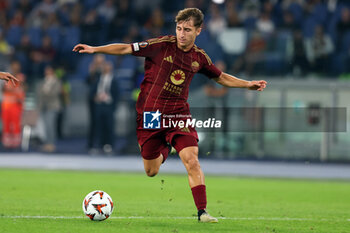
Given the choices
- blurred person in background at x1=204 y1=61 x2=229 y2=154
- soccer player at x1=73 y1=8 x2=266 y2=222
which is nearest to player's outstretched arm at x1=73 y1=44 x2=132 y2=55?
soccer player at x1=73 y1=8 x2=266 y2=222

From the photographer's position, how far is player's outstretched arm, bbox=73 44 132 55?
727cm

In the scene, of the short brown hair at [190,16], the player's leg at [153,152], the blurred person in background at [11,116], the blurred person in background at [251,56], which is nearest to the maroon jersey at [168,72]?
the short brown hair at [190,16]

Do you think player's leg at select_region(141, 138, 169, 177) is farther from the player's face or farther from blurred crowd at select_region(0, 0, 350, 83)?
blurred crowd at select_region(0, 0, 350, 83)

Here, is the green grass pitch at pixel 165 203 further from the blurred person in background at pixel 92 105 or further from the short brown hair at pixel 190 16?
the blurred person in background at pixel 92 105

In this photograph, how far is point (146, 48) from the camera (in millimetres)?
7887

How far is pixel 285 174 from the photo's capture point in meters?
16.4

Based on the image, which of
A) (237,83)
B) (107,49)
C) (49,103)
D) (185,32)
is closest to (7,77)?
(107,49)

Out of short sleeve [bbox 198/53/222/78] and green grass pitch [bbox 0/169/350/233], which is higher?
short sleeve [bbox 198/53/222/78]

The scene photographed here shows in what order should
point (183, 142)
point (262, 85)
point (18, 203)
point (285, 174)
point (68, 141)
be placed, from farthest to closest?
1. point (68, 141)
2. point (285, 174)
3. point (18, 203)
4. point (262, 85)
5. point (183, 142)

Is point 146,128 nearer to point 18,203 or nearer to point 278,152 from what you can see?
point 18,203

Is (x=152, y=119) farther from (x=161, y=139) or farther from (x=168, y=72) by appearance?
(x=168, y=72)

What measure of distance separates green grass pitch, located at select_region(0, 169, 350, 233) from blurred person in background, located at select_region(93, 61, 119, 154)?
4468mm

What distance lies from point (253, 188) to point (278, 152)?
5.89 m

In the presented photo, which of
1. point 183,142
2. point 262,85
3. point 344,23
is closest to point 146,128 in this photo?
point 183,142
